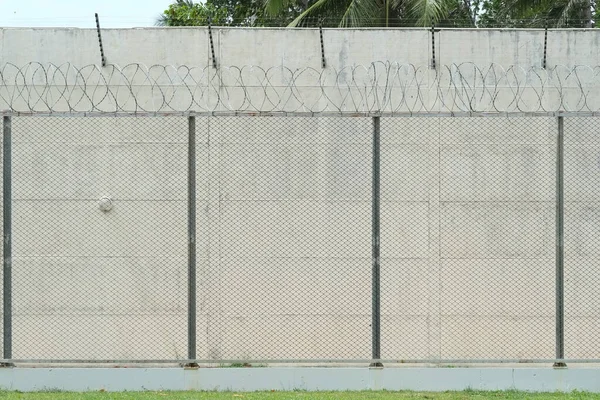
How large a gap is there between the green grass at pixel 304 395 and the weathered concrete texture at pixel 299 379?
0.55 feet

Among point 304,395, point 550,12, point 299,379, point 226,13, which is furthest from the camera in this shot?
point 226,13

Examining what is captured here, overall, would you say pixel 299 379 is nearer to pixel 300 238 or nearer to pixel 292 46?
pixel 300 238

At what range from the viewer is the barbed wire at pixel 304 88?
10.5 m

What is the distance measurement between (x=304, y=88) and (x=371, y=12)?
425 inches

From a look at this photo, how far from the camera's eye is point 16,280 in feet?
34.2

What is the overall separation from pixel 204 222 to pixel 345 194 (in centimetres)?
159

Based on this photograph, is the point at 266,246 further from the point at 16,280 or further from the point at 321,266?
the point at 16,280

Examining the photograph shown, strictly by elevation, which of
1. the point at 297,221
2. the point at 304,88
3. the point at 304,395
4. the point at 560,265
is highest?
the point at 304,88

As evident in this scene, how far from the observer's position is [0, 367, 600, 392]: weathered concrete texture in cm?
896

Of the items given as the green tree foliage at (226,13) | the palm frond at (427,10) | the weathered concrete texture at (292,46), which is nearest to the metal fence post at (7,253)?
the weathered concrete texture at (292,46)

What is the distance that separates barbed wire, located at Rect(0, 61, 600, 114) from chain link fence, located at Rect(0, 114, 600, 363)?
0.19 metres

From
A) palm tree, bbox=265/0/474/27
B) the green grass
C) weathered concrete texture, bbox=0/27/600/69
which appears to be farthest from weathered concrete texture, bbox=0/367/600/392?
palm tree, bbox=265/0/474/27

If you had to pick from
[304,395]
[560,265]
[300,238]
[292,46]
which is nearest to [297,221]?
[300,238]

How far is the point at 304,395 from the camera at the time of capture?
8516 millimetres
